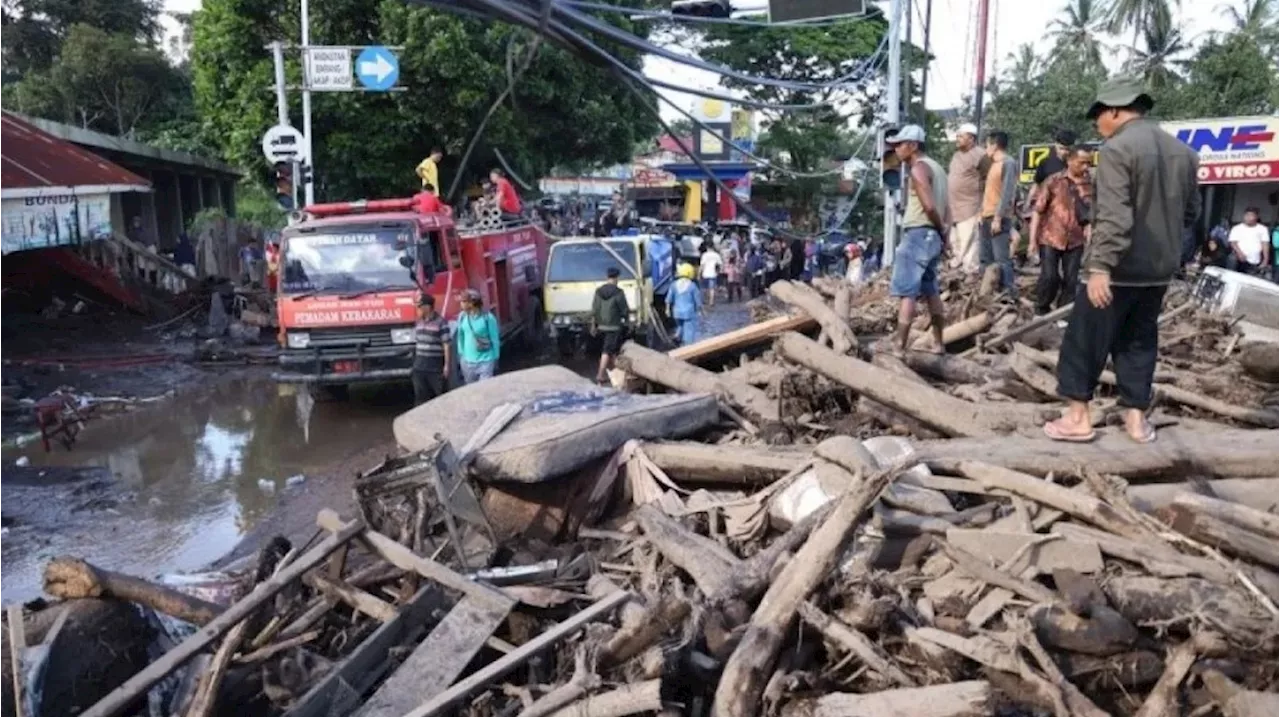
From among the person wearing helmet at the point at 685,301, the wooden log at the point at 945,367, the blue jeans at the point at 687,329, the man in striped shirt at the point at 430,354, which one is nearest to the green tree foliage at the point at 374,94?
the person wearing helmet at the point at 685,301

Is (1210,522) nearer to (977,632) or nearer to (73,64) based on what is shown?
(977,632)

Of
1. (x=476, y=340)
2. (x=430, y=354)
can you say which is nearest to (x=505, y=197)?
(x=430, y=354)

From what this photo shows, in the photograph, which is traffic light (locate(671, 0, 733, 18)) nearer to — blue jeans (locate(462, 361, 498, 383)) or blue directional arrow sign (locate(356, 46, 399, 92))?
blue jeans (locate(462, 361, 498, 383))

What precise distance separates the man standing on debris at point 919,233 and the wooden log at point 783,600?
315cm

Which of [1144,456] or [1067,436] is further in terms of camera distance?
[1067,436]

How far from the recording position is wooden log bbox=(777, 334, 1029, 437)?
5.44m

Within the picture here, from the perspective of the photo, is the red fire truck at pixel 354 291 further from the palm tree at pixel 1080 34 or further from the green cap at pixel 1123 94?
the palm tree at pixel 1080 34

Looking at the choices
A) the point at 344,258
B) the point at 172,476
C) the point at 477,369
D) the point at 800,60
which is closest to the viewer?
the point at 172,476

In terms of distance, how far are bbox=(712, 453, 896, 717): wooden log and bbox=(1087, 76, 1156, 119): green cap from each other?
206cm

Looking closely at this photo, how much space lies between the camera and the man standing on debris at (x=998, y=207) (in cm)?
935

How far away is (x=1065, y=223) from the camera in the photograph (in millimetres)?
8359

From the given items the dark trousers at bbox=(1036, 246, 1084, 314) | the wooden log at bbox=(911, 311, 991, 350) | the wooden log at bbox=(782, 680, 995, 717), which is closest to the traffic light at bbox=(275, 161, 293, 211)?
the wooden log at bbox=(911, 311, 991, 350)

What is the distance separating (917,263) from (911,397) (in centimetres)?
159

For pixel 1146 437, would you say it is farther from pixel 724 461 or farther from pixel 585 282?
pixel 585 282
